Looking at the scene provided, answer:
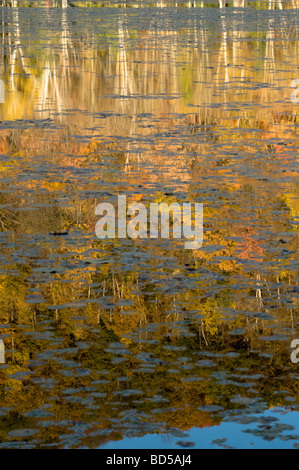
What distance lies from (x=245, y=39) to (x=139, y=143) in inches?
1108

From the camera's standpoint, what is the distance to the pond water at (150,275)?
8805mm

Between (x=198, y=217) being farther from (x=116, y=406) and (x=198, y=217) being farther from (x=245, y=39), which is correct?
(x=245, y=39)

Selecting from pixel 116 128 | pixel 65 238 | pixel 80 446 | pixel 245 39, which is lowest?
pixel 80 446

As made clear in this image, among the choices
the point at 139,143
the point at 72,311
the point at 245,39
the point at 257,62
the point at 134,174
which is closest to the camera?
the point at 72,311

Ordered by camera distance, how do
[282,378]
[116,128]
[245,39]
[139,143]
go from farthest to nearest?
1. [245,39]
2. [116,128]
3. [139,143]
4. [282,378]

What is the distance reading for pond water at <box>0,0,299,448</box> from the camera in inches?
347

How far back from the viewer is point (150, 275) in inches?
491

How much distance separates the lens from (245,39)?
47.2m

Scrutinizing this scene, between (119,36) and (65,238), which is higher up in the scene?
(119,36)

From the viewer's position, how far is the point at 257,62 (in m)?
37.3

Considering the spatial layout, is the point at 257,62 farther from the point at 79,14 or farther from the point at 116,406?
the point at 79,14

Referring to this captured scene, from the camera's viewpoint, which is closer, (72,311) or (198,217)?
(72,311)

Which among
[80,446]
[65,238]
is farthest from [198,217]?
[80,446]

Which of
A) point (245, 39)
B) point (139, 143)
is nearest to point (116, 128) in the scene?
point (139, 143)
